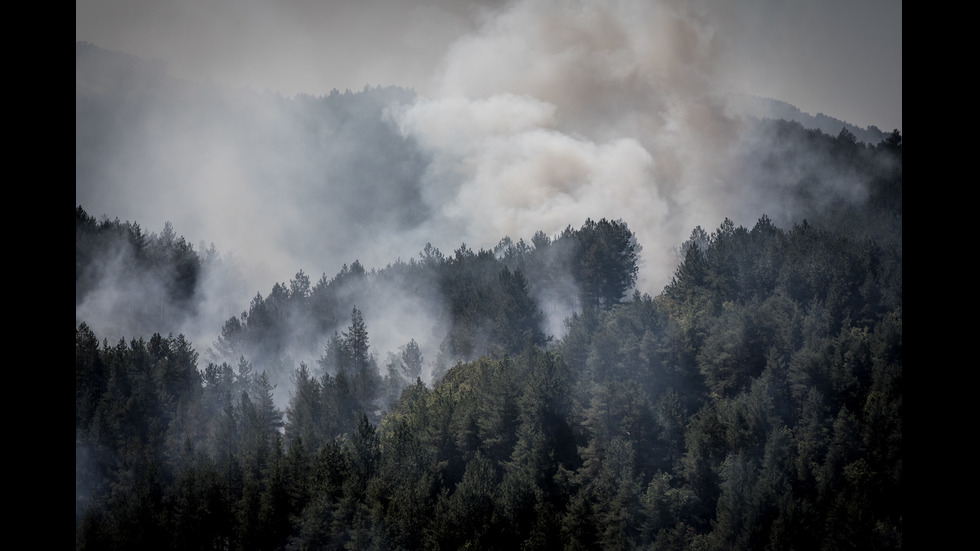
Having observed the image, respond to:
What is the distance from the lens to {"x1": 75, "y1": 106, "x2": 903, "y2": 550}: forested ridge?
189ft

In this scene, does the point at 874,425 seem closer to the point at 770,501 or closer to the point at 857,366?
the point at 857,366

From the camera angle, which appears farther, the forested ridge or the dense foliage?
the forested ridge

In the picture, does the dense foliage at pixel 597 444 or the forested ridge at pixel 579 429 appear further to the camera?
the forested ridge at pixel 579 429

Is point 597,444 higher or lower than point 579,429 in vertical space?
lower

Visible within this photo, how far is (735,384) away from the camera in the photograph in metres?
71.7

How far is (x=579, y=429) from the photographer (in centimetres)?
6675

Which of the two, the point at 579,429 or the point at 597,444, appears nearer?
the point at 597,444

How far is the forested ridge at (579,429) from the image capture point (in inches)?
2272
